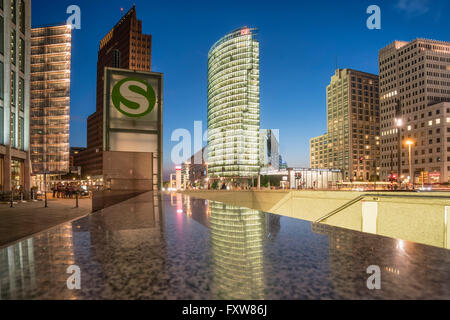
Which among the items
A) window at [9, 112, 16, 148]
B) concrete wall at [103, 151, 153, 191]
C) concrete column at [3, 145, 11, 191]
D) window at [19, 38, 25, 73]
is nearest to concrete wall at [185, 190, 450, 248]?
concrete wall at [103, 151, 153, 191]

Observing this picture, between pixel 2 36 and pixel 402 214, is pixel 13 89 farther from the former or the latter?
pixel 402 214

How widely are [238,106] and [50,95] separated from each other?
7521 centimetres

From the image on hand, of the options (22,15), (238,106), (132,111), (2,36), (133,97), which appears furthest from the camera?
(238,106)

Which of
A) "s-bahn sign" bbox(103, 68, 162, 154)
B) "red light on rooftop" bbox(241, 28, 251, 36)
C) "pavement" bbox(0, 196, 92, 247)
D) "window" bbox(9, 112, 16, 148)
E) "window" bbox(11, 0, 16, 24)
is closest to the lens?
"pavement" bbox(0, 196, 92, 247)

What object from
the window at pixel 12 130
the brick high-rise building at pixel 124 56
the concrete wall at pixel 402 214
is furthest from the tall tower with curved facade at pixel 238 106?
the window at pixel 12 130

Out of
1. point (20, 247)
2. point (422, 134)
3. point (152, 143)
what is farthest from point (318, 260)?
point (422, 134)

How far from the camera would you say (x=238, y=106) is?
124 m

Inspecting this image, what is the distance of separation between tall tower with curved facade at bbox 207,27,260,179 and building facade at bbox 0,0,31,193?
97.3 m

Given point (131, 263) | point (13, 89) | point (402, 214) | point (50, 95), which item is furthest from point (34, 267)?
point (50, 95)

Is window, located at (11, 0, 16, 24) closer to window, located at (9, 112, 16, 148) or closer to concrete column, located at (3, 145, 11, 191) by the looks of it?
window, located at (9, 112, 16, 148)

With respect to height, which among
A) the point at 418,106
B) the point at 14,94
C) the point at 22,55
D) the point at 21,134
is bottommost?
the point at 21,134

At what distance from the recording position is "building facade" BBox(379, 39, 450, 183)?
89062 mm
